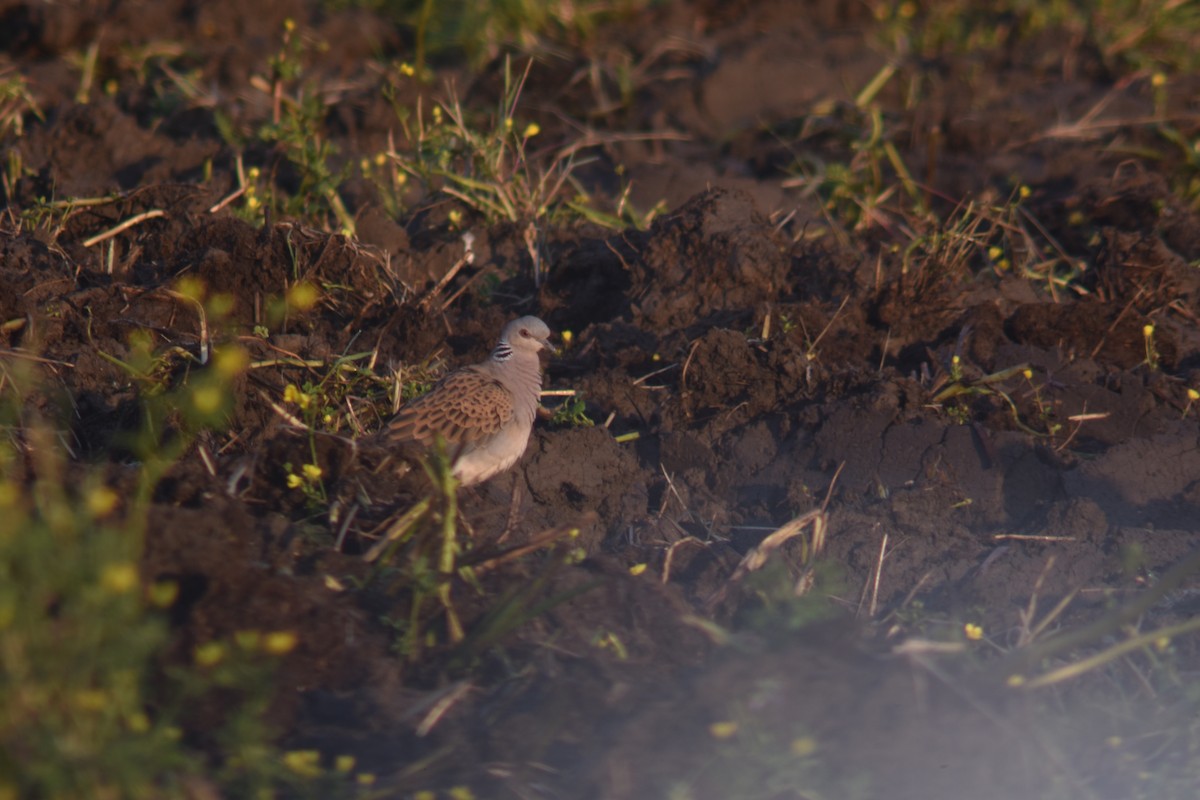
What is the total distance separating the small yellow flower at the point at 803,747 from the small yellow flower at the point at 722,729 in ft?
0.52

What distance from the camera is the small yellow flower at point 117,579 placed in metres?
2.27

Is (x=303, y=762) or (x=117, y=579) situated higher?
(x=117, y=579)

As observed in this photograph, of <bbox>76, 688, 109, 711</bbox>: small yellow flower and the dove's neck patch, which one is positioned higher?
<bbox>76, 688, 109, 711</bbox>: small yellow flower

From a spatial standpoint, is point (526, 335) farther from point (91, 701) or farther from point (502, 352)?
point (91, 701)

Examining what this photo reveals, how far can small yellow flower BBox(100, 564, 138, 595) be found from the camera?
2270mm

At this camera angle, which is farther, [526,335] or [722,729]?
[526,335]

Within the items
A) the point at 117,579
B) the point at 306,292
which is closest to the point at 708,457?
the point at 306,292

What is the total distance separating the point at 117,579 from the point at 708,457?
2788mm

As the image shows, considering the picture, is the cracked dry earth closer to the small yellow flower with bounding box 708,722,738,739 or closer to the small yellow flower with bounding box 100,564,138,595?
the small yellow flower with bounding box 708,722,738,739

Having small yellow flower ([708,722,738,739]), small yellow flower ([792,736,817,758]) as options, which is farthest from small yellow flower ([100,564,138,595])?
small yellow flower ([792,736,817,758])

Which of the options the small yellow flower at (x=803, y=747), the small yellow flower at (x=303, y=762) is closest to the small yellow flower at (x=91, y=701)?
the small yellow flower at (x=303, y=762)

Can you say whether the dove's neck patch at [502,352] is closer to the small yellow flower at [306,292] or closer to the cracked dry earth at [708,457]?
the cracked dry earth at [708,457]

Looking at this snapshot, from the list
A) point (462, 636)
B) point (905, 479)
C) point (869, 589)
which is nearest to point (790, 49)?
point (905, 479)

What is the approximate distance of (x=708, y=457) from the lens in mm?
4703
